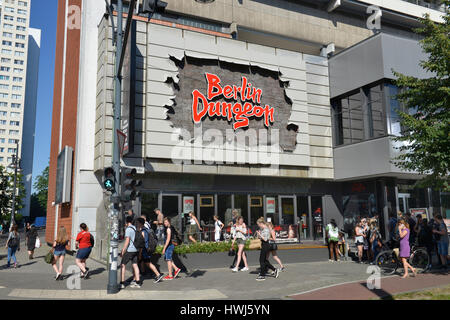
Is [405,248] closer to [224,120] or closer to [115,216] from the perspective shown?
[115,216]

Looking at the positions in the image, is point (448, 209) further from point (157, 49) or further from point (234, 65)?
point (157, 49)

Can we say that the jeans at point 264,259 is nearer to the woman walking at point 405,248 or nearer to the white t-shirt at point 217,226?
the woman walking at point 405,248

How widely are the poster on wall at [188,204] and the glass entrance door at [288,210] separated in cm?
535

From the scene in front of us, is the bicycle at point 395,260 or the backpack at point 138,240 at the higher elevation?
the backpack at point 138,240

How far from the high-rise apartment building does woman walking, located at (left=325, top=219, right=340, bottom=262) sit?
326ft

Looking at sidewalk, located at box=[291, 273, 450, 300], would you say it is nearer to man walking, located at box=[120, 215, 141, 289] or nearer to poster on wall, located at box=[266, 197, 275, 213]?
man walking, located at box=[120, 215, 141, 289]

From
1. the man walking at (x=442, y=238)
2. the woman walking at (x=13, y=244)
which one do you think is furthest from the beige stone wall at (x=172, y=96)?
the man walking at (x=442, y=238)

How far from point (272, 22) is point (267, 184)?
35.5 feet

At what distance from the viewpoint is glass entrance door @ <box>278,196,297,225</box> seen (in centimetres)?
2206

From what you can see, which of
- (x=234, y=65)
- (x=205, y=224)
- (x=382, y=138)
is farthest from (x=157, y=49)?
(x=382, y=138)

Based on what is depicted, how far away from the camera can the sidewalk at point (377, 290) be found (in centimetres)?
892

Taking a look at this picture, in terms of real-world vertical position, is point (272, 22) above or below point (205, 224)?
above

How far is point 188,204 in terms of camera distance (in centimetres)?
1958

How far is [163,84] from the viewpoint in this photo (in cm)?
1884
